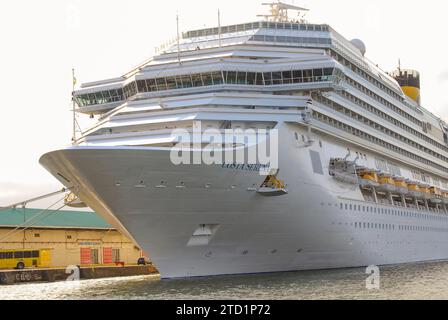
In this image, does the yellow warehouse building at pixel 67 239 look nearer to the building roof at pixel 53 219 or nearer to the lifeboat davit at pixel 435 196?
the building roof at pixel 53 219

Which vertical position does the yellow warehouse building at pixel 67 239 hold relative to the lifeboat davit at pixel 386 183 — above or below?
below

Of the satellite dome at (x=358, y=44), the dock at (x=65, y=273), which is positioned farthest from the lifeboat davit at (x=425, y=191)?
the dock at (x=65, y=273)

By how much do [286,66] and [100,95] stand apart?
9.70m

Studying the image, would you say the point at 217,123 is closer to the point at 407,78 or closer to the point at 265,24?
the point at 265,24

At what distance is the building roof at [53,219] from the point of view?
4016 cm

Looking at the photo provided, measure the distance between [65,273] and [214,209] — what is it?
13217 millimetres

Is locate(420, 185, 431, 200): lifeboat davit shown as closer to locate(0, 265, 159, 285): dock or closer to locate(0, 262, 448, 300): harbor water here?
locate(0, 262, 448, 300): harbor water

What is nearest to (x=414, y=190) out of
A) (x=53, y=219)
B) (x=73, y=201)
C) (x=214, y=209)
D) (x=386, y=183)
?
(x=386, y=183)

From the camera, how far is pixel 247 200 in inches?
1005

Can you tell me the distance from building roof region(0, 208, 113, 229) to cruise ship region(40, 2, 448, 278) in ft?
32.0

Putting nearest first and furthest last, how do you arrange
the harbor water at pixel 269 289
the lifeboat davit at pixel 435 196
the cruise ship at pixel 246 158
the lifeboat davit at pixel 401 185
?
the harbor water at pixel 269 289, the cruise ship at pixel 246 158, the lifeboat davit at pixel 401 185, the lifeboat davit at pixel 435 196

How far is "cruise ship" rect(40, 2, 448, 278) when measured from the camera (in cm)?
2414

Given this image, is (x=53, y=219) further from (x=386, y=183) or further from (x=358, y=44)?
(x=358, y=44)
